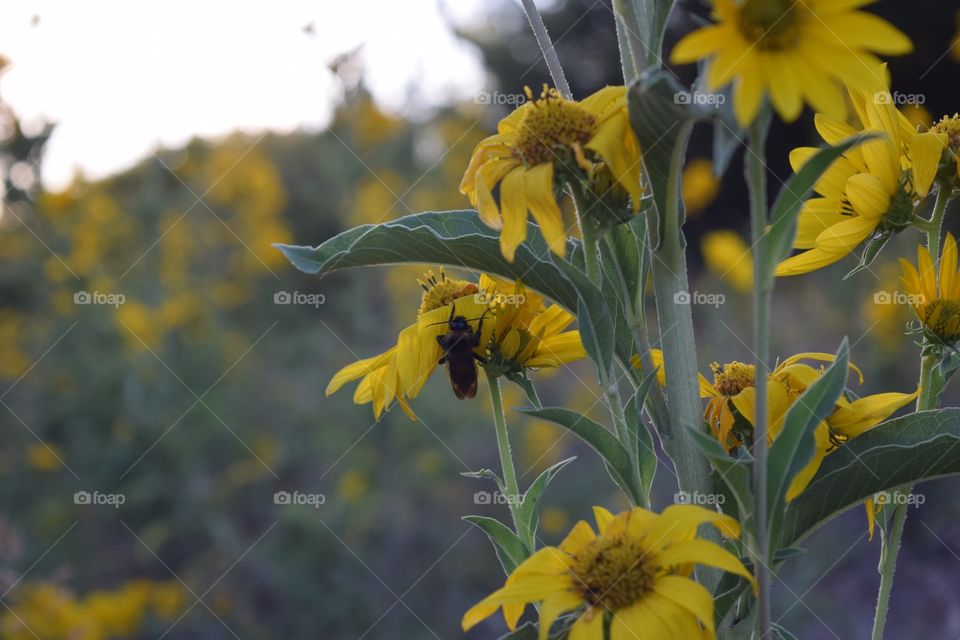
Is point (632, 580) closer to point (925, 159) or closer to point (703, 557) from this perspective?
point (703, 557)

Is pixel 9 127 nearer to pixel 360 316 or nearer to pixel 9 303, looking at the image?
pixel 360 316

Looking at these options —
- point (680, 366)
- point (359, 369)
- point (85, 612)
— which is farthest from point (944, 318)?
point (85, 612)

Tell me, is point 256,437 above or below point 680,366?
below

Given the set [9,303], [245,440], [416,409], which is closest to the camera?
[416,409]

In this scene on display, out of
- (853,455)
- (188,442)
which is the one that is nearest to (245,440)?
(188,442)

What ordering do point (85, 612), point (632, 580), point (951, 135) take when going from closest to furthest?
point (632, 580)
point (951, 135)
point (85, 612)

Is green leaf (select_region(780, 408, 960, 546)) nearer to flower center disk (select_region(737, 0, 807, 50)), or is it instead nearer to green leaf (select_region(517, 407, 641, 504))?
green leaf (select_region(517, 407, 641, 504))
